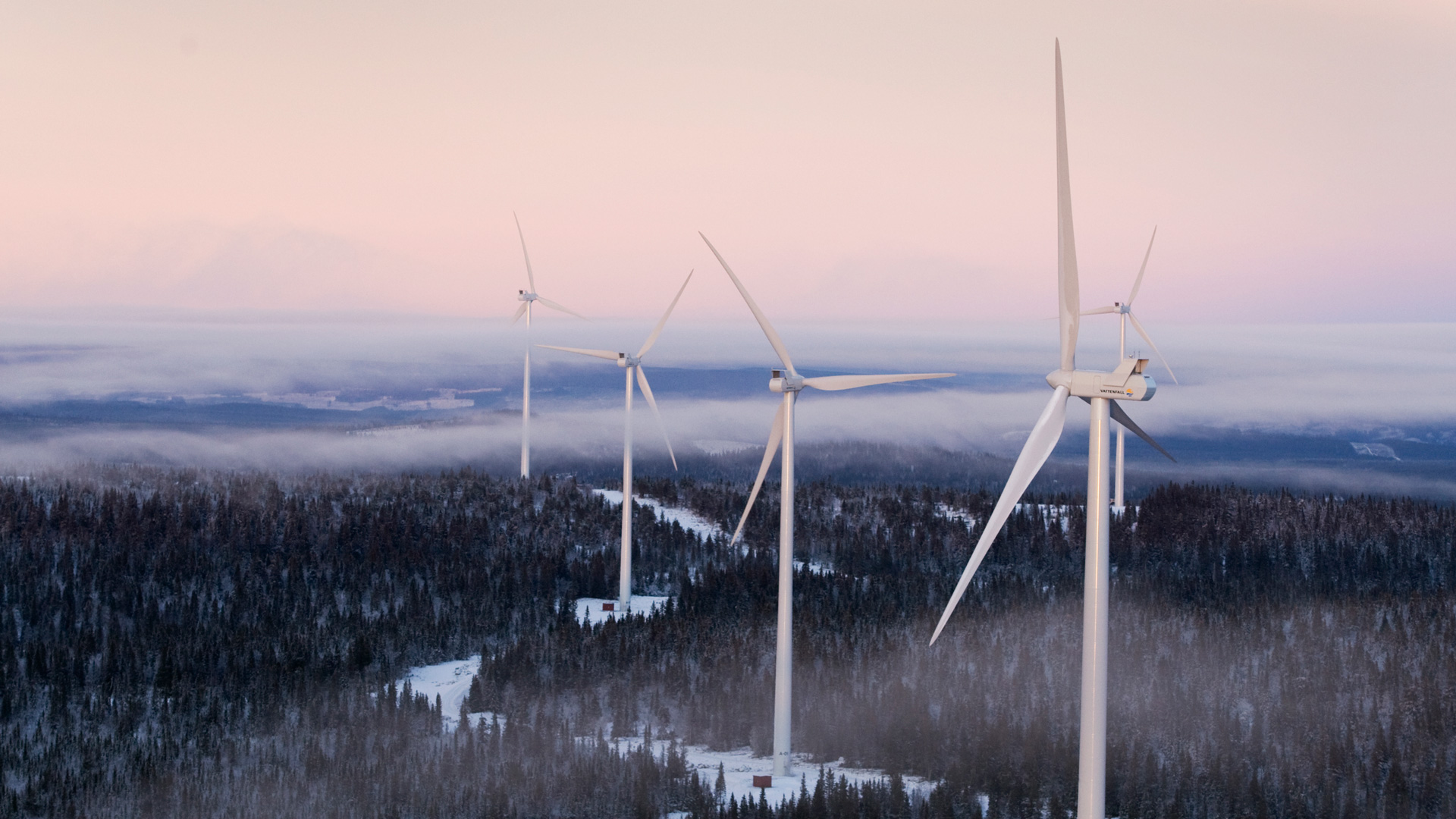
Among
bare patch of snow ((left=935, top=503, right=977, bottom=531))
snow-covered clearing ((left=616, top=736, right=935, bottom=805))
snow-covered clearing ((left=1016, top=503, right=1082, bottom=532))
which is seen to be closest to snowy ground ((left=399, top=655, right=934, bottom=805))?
snow-covered clearing ((left=616, top=736, right=935, bottom=805))

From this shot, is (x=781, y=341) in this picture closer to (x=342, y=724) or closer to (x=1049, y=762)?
(x=1049, y=762)

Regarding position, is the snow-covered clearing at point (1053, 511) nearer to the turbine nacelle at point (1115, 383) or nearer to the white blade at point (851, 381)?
the white blade at point (851, 381)

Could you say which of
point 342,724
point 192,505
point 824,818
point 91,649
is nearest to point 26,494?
point 192,505

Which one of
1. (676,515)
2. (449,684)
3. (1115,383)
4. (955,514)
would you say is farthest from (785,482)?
(955,514)

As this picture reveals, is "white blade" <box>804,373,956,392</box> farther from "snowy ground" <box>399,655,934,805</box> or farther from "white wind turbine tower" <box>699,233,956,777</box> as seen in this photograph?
"snowy ground" <box>399,655,934,805</box>

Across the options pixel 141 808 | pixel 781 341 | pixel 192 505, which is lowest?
pixel 141 808

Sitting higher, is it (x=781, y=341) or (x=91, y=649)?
(x=781, y=341)

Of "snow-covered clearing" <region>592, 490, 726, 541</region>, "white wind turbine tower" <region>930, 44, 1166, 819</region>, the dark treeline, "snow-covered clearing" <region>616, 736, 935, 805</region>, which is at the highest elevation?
"white wind turbine tower" <region>930, 44, 1166, 819</region>

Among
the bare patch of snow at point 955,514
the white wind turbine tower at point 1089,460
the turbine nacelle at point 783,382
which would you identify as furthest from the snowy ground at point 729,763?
the bare patch of snow at point 955,514
